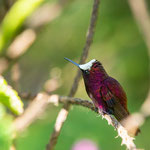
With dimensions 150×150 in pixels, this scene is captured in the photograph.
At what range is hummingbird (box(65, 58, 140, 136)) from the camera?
2.41 metres

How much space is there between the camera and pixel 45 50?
5.78 meters

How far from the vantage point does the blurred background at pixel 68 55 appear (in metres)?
2.96

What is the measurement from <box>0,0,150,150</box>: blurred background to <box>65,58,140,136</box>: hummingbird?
32cm

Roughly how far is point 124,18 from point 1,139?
3981 millimetres

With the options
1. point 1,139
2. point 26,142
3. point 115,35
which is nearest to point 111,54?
point 115,35

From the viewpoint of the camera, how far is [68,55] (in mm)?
5188

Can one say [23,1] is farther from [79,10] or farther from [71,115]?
[79,10]

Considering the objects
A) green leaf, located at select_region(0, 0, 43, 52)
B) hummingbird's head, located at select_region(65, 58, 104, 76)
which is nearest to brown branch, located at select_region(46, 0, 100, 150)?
hummingbird's head, located at select_region(65, 58, 104, 76)

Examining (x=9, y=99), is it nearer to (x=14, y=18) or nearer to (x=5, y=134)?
(x=5, y=134)

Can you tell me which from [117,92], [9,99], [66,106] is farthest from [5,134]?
[117,92]

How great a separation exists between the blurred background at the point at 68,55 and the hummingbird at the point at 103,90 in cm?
32

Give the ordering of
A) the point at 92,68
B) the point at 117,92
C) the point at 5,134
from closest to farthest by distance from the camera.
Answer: the point at 5,134 → the point at 117,92 → the point at 92,68

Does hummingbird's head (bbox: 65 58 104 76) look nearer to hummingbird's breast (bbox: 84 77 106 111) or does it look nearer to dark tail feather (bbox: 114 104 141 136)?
hummingbird's breast (bbox: 84 77 106 111)

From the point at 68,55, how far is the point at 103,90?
2701mm
